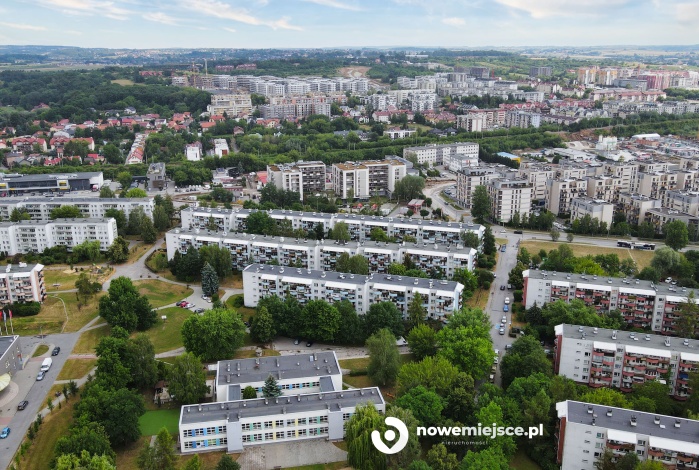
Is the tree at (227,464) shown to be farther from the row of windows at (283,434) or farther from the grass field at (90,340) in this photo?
the grass field at (90,340)

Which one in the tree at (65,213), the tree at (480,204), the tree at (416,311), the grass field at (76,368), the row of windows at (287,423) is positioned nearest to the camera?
the row of windows at (287,423)

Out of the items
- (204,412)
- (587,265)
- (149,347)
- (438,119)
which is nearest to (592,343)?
(587,265)

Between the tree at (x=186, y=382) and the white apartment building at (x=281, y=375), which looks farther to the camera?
the tree at (x=186, y=382)

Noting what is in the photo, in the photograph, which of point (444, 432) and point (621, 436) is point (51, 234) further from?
point (621, 436)

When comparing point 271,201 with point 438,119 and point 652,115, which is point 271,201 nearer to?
point 438,119

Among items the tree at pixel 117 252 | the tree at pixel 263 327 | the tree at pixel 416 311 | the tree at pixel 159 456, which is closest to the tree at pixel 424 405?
Answer: the tree at pixel 416 311

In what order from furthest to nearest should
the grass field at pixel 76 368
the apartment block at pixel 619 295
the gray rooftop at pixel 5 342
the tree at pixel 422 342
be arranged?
the apartment block at pixel 619 295
the tree at pixel 422 342
the grass field at pixel 76 368
the gray rooftop at pixel 5 342

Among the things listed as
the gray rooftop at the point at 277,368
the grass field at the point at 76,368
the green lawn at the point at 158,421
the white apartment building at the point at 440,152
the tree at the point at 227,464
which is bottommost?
the green lawn at the point at 158,421
